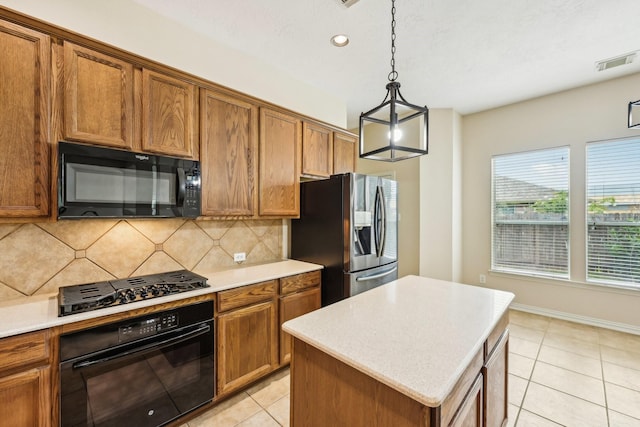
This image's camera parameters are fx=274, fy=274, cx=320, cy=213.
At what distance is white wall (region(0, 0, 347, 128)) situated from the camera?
1.79m

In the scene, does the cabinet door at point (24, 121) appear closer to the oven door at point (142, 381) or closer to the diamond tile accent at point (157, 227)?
the diamond tile accent at point (157, 227)

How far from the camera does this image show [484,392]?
1.31 metres

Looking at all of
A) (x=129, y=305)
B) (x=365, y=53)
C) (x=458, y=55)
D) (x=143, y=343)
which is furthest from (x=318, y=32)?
(x=143, y=343)

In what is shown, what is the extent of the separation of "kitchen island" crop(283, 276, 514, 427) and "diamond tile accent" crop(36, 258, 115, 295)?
161 centimetres

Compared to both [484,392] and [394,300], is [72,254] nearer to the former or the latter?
[394,300]

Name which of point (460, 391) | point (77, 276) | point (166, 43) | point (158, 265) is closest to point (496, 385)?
point (460, 391)

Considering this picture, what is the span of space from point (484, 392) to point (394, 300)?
583 millimetres

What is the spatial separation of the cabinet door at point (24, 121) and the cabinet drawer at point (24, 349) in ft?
2.18

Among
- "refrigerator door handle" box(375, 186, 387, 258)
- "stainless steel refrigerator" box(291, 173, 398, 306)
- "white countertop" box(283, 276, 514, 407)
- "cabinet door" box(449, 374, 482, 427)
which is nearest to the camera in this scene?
"white countertop" box(283, 276, 514, 407)

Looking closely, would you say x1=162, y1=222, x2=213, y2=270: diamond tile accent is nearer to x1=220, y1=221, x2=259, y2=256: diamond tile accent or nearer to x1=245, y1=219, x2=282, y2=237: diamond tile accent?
x1=220, y1=221, x2=259, y2=256: diamond tile accent

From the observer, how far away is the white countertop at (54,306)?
1333mm

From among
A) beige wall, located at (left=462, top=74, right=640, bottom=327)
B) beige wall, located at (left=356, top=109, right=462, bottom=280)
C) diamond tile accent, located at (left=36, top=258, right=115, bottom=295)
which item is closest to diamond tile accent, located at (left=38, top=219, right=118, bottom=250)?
diamond tile accent, located at (left=36, top=258, right=115, bottom=295)

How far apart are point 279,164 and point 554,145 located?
3.70 metres

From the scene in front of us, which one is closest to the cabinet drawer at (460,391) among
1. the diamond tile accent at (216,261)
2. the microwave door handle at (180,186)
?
the microwave door handle at (180,186)
